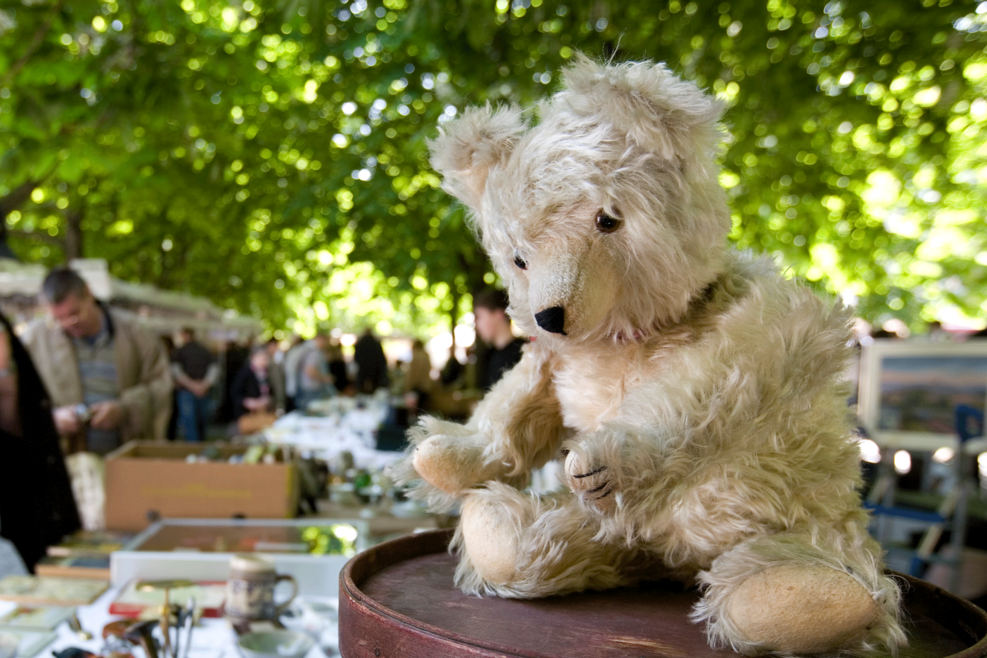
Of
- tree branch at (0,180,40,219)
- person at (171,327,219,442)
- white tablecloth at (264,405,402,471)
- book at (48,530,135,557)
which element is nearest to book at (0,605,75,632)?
book at (48,530,135,557)

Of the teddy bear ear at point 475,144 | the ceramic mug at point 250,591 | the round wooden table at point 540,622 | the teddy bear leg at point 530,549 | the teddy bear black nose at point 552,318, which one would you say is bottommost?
the ceramic mug at point 250,591

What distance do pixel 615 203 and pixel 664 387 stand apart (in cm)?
20

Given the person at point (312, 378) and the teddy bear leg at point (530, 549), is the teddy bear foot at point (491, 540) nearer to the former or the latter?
the teddy bear leg at point (530, 549)

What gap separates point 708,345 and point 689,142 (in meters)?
0.21

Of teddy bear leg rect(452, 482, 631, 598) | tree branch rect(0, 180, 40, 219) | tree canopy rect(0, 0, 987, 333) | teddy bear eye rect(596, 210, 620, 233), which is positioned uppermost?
tree canopy rect(0, 0, 987, 333)

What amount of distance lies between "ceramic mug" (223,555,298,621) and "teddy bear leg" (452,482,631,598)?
89 centimetres

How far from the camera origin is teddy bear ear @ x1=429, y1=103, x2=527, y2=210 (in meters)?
0.77

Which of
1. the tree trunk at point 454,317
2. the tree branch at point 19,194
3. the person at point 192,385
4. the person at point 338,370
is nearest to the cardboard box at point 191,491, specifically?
the tree branch at point 19,194

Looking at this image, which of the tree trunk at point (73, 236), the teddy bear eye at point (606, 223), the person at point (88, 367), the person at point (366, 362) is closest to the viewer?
the teddy bear eye at point (606, 223)

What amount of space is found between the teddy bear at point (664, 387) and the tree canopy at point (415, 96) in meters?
1.09

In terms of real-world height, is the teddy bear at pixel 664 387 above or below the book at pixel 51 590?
above

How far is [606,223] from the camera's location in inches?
26.8

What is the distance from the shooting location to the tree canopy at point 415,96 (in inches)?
109

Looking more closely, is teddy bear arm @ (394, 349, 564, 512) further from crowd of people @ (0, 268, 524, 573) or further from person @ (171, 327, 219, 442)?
person @ (171, 327, 219, 442)
